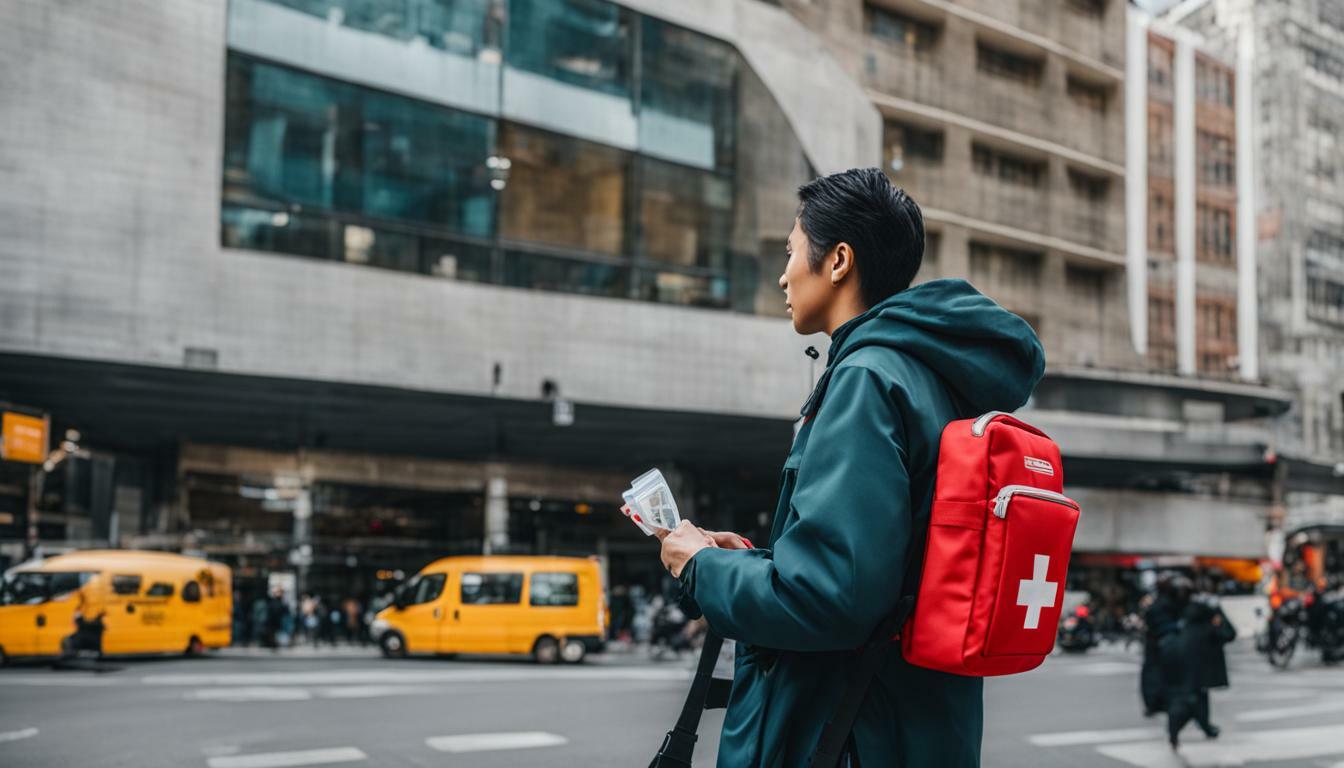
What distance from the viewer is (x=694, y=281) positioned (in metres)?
28.8

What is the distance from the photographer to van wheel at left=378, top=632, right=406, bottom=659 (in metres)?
24.3

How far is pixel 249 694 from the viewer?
553 inches

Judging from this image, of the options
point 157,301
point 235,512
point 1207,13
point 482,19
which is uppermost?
point 1207,13

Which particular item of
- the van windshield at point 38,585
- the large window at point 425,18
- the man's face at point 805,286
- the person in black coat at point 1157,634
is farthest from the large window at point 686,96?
the man's face at point 805,286

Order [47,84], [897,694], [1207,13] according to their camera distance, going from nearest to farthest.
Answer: [897,694], [47,84], [1207,13]

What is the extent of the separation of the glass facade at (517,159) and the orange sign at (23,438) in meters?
5.12

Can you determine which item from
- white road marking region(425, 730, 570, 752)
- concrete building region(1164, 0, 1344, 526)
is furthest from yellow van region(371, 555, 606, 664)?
concrete building region(1164, 0, 1344, 526)

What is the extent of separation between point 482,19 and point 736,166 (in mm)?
6913

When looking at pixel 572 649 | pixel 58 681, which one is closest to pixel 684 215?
pixel 572 649

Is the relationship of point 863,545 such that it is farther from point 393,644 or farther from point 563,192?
point 563,192

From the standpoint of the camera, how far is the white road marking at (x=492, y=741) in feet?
31.8

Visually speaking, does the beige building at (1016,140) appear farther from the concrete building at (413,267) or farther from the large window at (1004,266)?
the concrete building at (413,267)

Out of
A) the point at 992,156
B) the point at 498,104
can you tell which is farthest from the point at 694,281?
the point at 992,156

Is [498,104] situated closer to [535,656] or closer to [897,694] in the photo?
[535,656]
